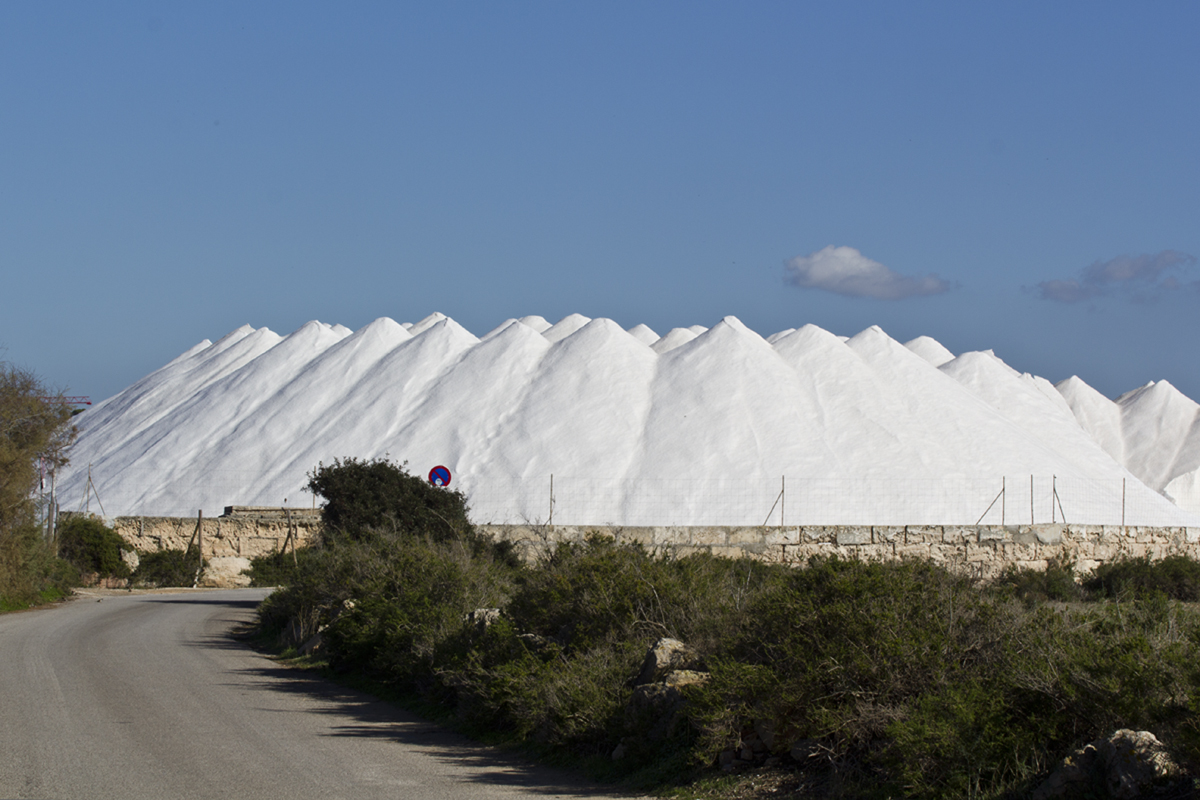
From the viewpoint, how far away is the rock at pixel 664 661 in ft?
25.2

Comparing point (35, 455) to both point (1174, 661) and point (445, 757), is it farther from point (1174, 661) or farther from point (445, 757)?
point (1174, 661)

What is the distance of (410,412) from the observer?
48844 mm

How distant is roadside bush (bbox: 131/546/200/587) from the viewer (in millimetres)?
31641

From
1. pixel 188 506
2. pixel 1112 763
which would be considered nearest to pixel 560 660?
pixel 1112 763

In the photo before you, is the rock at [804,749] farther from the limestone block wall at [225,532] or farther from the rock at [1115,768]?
the limestone block wall at [225,532]

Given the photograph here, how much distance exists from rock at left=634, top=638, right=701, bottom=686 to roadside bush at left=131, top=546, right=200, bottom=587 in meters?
26.8

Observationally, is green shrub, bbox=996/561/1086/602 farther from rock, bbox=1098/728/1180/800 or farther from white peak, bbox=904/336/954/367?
white peak, bbox=904/336/954/367

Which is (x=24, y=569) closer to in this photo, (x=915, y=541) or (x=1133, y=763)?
(x=915, y=541)

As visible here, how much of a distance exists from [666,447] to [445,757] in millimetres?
36434

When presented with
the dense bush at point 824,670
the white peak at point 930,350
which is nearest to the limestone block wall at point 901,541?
the dense bush at point 824,670

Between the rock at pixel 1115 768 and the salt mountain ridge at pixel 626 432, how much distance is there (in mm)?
33649

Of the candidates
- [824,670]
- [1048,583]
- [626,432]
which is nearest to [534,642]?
[824,670]

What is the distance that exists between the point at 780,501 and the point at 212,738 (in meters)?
33.4

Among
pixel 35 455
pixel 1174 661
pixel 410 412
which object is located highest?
pixel 410 412
